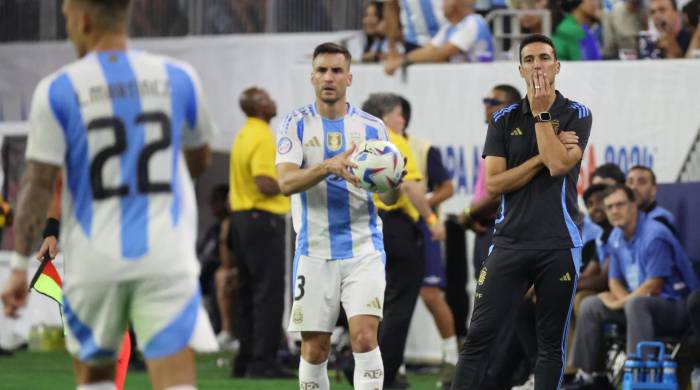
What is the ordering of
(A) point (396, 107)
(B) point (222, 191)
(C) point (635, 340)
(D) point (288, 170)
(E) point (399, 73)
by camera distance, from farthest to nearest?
(B) point (222, 191), (E) point (399, 73), (A) point (396, 107), (C) point (635, 340), (D) point (288, 170)

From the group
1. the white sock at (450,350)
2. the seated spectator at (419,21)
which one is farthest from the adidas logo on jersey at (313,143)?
the seated spectator at (419,21)

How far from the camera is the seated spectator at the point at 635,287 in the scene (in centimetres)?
1081

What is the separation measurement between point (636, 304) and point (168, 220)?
5738 mm

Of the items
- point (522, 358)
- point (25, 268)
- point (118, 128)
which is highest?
point (118, 128)

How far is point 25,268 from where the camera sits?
5.71 meters

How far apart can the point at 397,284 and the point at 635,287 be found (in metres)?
1.77

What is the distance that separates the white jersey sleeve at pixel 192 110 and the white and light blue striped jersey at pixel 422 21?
30.3ft

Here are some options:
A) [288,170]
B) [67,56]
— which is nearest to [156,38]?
[67,56]

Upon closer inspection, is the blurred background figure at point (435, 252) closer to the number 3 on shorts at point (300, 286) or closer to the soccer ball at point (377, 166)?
the number 3 on shorts at point (300, 286)

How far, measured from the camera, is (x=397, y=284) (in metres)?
11.5

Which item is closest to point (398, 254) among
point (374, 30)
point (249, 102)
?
point (249, 102)

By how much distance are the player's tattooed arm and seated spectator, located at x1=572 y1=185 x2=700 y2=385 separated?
6.01 meters

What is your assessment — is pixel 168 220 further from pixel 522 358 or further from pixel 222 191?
pixel 222 191

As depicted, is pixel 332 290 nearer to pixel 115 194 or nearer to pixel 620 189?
pixel 115 194
